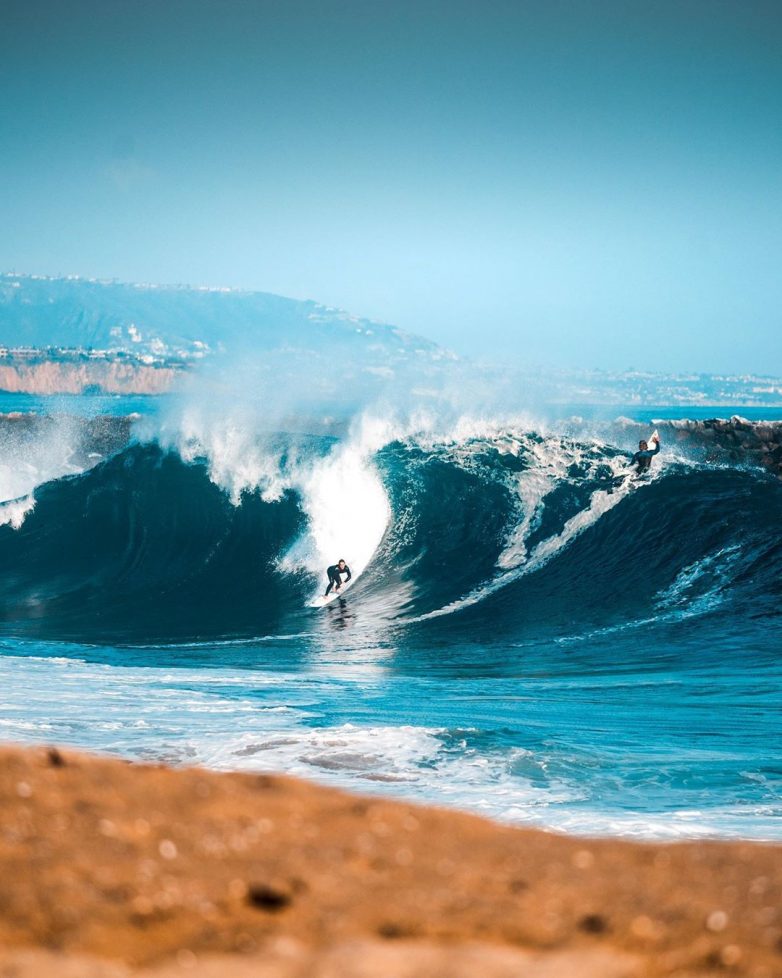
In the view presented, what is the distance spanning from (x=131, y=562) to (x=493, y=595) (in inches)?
314

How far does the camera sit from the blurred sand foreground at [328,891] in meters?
2.95

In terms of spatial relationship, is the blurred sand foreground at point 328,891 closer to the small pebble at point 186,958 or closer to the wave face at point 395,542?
the small pebble at point 186,958

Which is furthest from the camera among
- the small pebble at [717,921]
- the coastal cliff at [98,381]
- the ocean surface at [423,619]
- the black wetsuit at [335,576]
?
the coastal cliff at [98,381]

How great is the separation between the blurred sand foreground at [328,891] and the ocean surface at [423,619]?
2.62m

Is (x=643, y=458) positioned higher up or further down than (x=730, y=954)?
higher up

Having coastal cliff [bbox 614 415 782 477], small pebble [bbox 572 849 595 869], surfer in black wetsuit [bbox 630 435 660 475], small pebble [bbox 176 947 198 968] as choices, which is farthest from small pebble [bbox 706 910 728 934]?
coastal cliff [bbox 614 415 782 477]

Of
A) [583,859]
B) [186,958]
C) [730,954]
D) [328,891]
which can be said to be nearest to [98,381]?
[583,859]

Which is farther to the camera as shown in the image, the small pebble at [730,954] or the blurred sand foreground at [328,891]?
the small pebble at [730,954]

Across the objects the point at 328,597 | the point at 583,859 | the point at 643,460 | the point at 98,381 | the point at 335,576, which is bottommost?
the point at 328,597

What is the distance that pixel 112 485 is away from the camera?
24391mm

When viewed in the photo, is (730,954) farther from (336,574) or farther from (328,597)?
(336,574)

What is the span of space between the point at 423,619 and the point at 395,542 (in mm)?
4453

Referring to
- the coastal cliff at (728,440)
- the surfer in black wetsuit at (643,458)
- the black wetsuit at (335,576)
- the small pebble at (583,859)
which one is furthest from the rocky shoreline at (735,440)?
the small pebble at (583,859)

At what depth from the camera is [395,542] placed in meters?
20.4
